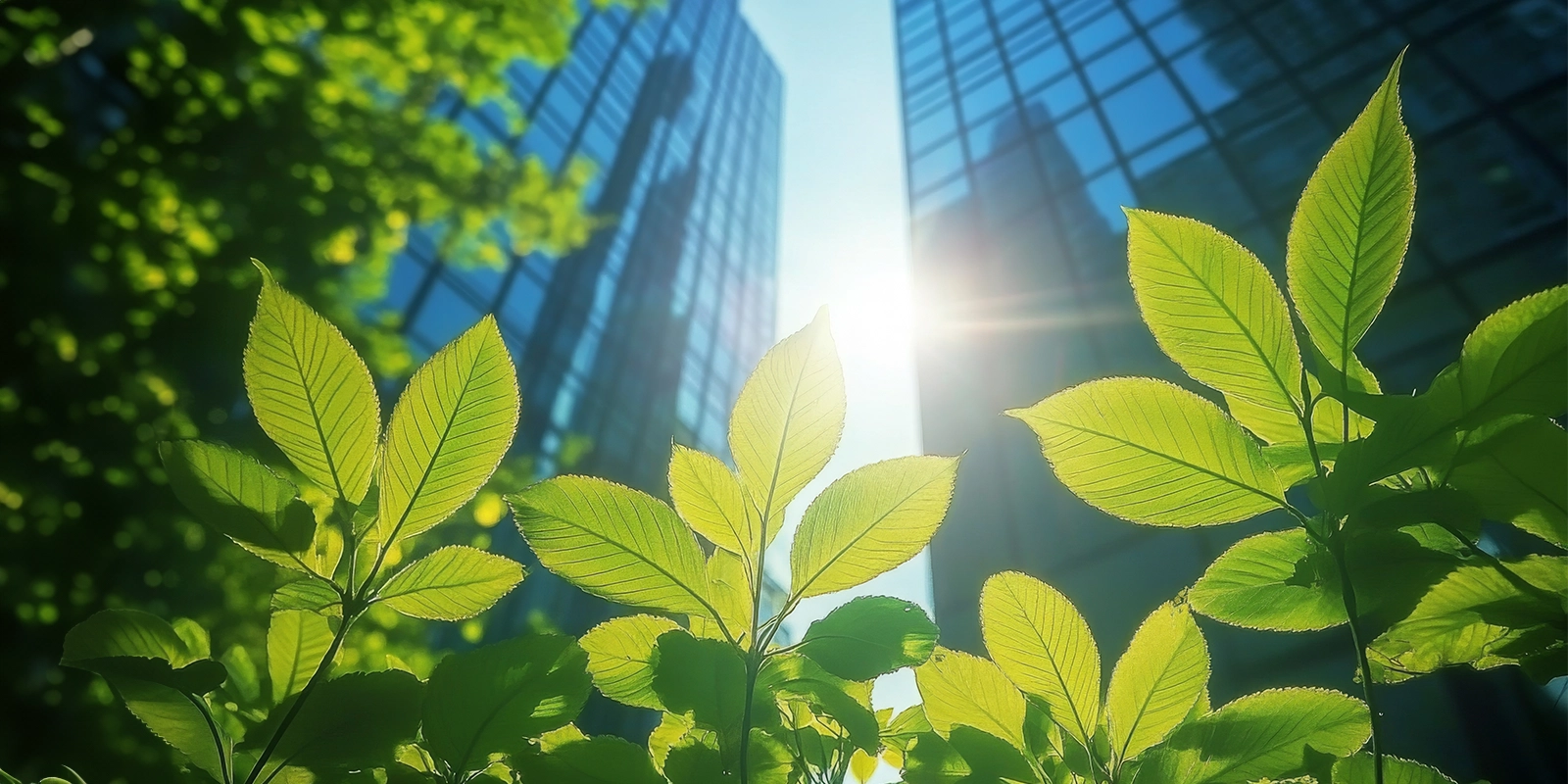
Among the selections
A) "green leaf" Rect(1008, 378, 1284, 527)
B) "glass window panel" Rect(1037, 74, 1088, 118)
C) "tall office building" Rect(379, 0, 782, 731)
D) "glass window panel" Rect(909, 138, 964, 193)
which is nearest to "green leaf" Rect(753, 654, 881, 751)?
"green leaf" Rect(1008, 378, 1284, 527)

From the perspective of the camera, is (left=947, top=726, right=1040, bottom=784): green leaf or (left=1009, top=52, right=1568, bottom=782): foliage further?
(left=947, top=726, right=1040, bottom=784): green leaf

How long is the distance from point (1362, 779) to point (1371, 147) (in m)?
0.39

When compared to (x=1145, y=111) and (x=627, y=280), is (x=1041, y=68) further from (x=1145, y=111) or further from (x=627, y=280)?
(x=627, y=280)

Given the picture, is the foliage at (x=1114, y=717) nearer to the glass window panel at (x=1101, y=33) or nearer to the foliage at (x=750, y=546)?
the foliage at (x=750, y=546)

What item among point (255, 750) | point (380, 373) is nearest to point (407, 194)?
point (380, 373)

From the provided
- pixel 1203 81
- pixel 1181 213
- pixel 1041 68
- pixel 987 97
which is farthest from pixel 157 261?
pixel 1041 68

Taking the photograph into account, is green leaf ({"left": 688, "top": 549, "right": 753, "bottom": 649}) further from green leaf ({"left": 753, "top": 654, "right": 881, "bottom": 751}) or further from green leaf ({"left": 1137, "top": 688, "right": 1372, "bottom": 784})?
green leaf ({"left": 1137, "top": 688, "right": 1372, "bottom": 784})

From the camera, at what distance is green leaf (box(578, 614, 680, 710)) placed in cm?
56

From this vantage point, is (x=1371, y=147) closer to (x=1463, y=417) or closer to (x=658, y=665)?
(x=1463, y=417)

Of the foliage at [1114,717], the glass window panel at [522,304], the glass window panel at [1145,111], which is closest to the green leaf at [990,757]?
the foliage at [1114,717]

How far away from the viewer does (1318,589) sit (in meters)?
0.51

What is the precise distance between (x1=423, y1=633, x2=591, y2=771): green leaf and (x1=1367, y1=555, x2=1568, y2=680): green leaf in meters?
0.55

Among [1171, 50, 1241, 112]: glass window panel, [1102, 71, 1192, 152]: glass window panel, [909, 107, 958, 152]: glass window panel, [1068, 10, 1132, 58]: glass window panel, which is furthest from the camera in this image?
[909, 107, 958, 152]: glass window panel

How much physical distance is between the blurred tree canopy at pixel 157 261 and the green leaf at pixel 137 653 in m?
3.11
